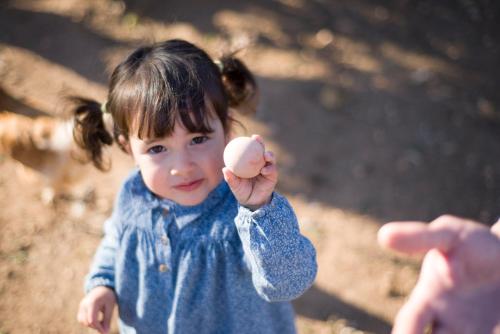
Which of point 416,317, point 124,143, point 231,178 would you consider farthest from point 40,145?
point 416,317

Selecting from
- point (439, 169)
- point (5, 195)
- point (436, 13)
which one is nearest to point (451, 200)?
point (439, 169)

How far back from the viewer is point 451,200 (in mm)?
3281

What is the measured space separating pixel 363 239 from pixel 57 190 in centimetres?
221

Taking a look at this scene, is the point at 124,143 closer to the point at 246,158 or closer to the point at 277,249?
the point at 246,158

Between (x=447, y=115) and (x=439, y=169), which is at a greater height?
(x=447, y=115)

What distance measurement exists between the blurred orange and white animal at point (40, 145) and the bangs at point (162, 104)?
1.40 meters

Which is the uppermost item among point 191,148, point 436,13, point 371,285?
point 436,13

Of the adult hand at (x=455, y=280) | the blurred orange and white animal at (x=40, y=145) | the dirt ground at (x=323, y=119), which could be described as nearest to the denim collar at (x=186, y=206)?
the adult hand at (x=455, y=280)

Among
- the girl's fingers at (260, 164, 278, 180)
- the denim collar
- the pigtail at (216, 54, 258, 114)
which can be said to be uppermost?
the pigtail at (216, 54, 258, 114)

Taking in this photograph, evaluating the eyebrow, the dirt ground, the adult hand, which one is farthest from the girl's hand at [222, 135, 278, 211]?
the dirt ground

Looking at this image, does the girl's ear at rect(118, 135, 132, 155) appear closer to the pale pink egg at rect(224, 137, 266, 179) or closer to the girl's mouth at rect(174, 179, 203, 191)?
the girl's mouth at rect(174, 179, 203, 191)

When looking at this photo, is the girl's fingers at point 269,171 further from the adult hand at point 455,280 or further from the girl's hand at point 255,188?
the adult hand at point 455,280

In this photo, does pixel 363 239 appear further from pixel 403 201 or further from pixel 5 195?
pixel 5 195

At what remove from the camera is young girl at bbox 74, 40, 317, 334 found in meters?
1.38
